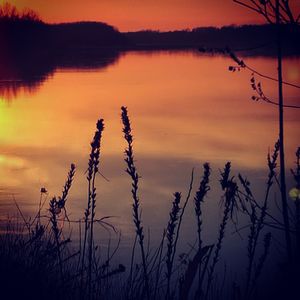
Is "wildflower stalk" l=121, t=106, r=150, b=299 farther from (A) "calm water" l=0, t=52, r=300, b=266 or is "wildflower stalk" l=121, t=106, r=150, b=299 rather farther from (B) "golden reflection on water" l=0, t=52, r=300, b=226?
(B) "golden reflection on water" l=0, t=52, r=300, b=226

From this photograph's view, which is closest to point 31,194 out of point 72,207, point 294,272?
point 72,207

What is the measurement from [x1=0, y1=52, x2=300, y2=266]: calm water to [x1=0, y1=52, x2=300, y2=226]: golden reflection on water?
0.02 meters

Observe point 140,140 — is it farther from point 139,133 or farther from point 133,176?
point 133,176

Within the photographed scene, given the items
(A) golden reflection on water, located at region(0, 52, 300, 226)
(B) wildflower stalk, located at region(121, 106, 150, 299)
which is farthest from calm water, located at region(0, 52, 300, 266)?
(B) wildflower stalk, located at region(121, 106, 150, 299)

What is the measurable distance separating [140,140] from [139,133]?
1071 mm

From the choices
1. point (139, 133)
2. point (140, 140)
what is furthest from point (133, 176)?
point (139, 133)

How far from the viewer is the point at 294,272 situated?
266cm

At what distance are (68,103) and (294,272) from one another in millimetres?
18452

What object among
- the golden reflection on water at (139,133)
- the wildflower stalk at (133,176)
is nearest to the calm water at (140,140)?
the golden reflection on water at (139,133)

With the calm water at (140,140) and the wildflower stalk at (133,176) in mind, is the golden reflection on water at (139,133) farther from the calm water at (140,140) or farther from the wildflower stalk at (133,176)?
the wildflower stalk at (133,176)

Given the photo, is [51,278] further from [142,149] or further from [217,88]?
[217,88]

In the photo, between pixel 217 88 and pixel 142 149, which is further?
pixel 217 88

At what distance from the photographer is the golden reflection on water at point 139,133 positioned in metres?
9.45

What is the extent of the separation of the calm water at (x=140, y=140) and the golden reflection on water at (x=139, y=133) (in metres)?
0.02
